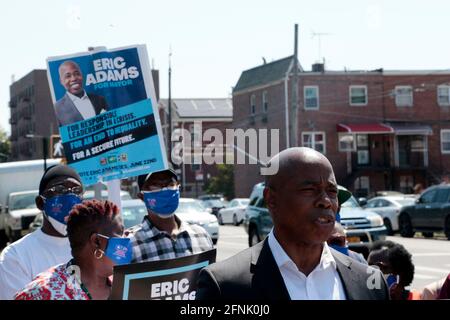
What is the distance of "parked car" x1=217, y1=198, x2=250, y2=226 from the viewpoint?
134 feet

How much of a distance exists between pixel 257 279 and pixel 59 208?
2.38m

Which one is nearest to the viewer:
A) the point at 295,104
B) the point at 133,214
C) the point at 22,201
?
the point at 133,214

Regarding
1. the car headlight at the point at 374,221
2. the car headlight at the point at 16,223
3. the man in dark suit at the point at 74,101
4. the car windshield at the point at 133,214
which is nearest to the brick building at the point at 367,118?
the car headlight at the point at 16,223

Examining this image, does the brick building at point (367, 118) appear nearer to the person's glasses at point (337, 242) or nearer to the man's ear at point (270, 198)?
the person's glasses at point (337, 242)

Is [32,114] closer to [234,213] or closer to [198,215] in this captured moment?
[234,213]

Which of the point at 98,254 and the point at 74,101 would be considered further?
the point at 74,101

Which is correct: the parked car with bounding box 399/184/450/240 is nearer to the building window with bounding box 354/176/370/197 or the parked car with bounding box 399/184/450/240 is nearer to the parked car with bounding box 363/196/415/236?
the parked car with bounding box 363/196/415/236

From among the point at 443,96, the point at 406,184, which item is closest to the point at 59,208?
the point at 406,184

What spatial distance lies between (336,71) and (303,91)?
2.77m

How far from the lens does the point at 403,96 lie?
162 ft

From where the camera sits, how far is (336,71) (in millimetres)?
48469

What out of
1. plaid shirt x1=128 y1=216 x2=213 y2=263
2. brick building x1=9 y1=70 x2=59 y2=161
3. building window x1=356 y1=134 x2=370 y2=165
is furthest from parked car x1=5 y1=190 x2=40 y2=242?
brick building x1=9 y1=70 x2=59 y2=161

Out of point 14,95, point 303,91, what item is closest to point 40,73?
point 14,95

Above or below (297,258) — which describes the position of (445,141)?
below
